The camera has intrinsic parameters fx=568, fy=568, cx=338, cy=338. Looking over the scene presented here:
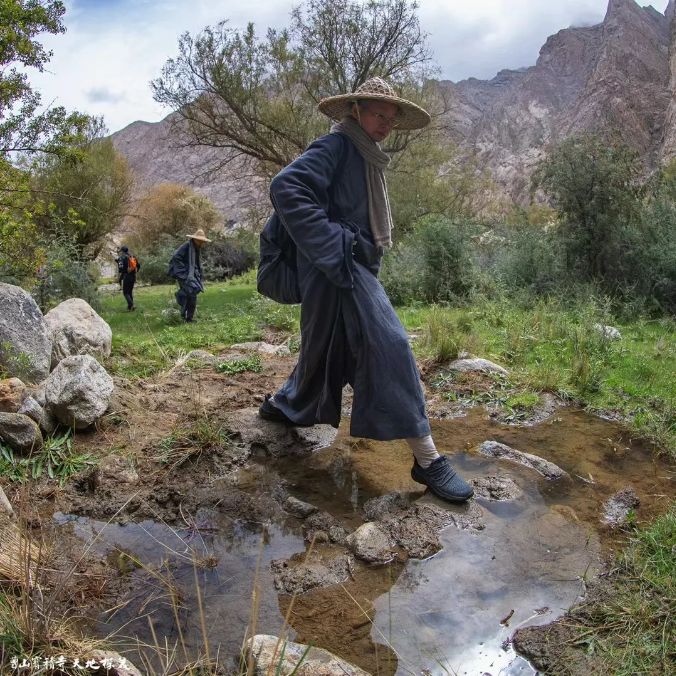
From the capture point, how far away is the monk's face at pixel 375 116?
3211mm

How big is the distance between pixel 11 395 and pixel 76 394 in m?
0.46

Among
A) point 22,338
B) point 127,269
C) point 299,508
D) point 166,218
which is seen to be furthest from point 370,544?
point 166,218

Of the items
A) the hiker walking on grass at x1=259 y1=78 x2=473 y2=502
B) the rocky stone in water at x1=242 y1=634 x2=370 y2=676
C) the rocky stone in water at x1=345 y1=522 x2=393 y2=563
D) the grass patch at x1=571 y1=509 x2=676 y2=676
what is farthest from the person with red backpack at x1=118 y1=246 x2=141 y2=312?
the grass patch at x1=571 y1=509 x2=676 y2=676

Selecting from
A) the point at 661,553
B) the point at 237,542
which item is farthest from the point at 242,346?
the point at 661,553

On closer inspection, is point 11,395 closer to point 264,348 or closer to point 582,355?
point 264,348

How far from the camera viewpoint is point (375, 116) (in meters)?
3.23

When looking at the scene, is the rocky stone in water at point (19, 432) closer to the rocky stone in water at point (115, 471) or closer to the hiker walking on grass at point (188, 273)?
the rocky stone in water at point (115, 471)

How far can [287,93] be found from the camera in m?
17.1

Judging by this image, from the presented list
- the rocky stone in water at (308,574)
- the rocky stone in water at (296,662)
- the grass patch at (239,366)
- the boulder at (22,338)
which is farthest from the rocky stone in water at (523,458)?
the boulder at (22,338)

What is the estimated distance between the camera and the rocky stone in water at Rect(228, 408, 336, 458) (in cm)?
394

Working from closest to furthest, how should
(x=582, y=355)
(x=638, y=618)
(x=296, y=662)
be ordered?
(x=296, y=662)
(x=638, y=618)
(x=582, y=355)

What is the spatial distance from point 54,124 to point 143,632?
231 inches

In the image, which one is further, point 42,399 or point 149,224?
point 149,224

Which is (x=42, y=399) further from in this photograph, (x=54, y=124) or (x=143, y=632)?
(x=54, y=124)
